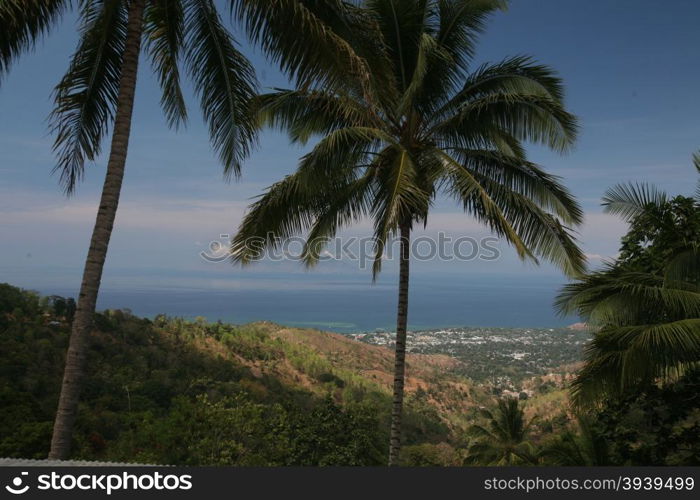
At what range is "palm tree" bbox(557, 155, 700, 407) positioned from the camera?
667cm

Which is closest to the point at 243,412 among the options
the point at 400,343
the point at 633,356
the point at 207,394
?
the point at 207,394

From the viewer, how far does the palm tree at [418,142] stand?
9.05 metres

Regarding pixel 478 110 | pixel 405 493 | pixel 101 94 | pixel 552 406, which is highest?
pixel 478 110

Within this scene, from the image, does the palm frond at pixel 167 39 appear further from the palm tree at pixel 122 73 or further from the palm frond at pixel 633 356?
the palm frond at pixel 633 356


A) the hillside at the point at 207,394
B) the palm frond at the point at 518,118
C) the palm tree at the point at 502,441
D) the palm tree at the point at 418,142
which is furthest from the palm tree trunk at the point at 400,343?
the palm tree at the point at 502,441

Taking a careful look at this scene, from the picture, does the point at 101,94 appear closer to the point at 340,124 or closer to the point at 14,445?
the point at 340,124

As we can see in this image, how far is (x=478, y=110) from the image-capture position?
9.74 m

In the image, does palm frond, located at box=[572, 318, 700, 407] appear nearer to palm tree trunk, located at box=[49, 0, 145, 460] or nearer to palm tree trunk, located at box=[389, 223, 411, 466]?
palm tree trunk, located at box=[389, 223, 411, 466]

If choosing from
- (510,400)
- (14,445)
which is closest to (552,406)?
(510,400)

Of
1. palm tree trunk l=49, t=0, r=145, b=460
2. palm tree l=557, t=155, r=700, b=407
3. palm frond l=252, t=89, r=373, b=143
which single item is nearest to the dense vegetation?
palm tree l=557, t=155, r=700, b=407

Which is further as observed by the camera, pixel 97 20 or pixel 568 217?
pixel 568 217

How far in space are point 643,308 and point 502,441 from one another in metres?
17.7

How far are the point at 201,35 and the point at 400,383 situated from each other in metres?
6.62

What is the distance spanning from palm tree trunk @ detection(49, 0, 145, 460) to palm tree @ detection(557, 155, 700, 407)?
622 centimetres
